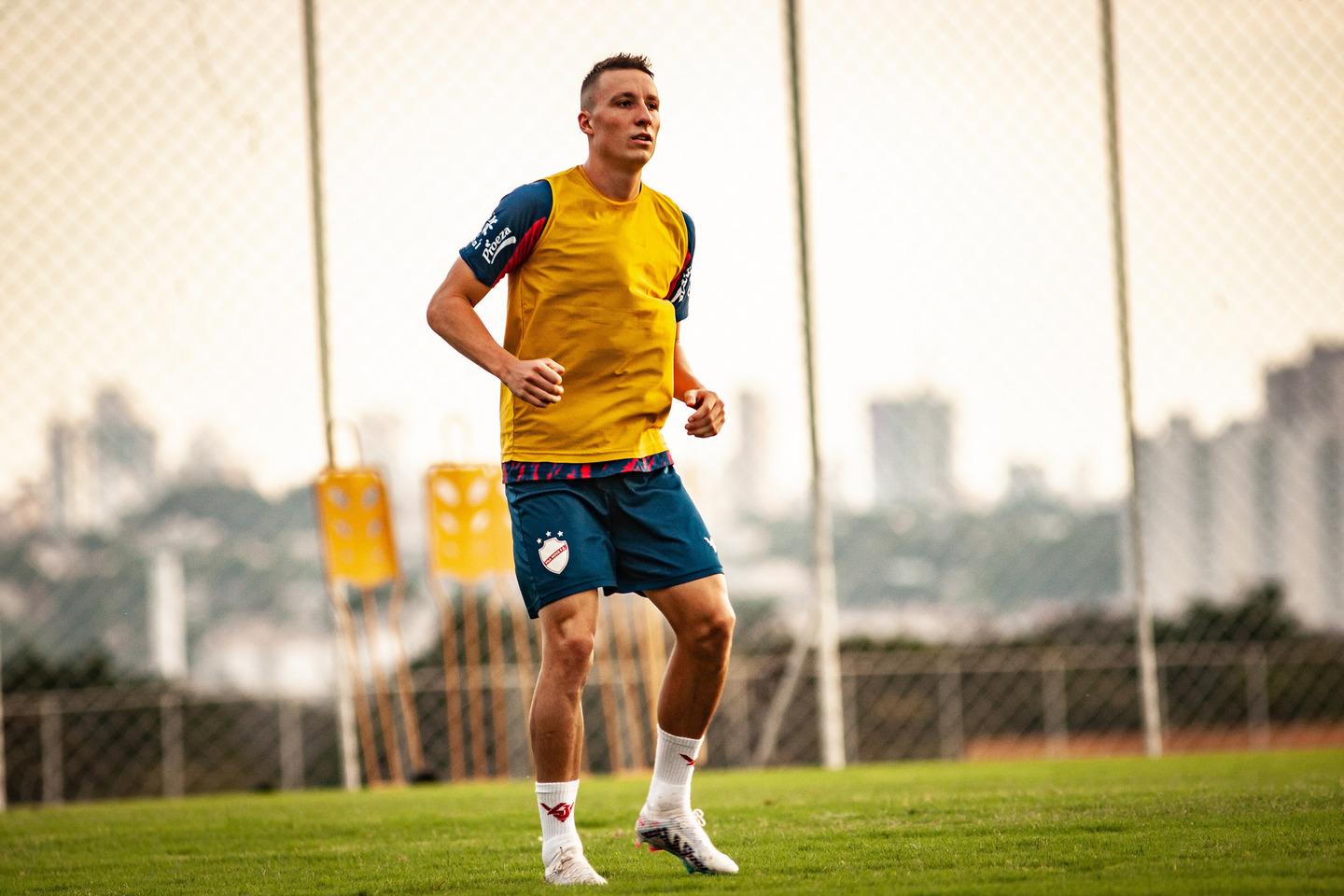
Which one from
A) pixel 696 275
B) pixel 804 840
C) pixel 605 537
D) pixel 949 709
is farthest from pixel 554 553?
pixel 949 709

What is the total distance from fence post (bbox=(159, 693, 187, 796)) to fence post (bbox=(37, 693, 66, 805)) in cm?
66

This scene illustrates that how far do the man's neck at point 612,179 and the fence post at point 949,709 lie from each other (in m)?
10.6

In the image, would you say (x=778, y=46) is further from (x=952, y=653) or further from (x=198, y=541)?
(x=198, y=541)

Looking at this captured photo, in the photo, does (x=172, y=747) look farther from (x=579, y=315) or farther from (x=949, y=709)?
(x=579, y=315)

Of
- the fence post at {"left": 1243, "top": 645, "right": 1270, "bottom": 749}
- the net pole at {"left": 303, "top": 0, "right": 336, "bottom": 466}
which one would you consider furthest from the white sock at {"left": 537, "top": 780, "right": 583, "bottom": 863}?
the fence post at {"left": 1243, "top": 645, "right": 1270, "bottom": 749}

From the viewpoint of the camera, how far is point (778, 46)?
24.3ft

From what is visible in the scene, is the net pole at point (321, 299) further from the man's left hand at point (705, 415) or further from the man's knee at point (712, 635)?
the man's knee at point (712, 635)

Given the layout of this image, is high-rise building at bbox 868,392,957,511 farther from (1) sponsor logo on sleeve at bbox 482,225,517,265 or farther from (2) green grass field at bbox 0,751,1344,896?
(1) sponsor logo on sleeve at bbox 482,225,517,265

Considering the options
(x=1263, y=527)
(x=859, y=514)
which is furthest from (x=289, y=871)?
(x=859, y=514)

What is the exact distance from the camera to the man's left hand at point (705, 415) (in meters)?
3.03

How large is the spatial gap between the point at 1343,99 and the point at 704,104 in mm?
3197

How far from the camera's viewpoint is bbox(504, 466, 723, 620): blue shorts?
2848 mm

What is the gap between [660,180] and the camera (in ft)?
25.5

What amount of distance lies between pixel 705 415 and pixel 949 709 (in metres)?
11.0
